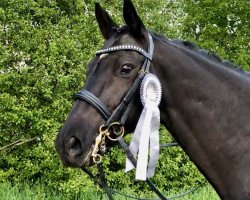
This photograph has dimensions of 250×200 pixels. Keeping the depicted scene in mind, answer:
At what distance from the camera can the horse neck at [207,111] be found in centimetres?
306

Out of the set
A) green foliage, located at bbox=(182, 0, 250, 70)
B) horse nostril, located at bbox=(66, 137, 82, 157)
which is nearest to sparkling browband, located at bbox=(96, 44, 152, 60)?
horse nostril, located at bbox=(66, 137, 82, 157)

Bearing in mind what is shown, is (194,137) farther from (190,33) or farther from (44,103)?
(190,33)

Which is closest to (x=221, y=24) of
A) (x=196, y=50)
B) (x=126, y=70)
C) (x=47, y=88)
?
(x=47, y=88)

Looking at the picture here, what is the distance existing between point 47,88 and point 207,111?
5.25 metres

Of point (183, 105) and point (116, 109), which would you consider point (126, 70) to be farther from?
point (183, 105)

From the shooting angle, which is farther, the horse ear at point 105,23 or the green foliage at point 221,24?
the green foliage at point 221,24

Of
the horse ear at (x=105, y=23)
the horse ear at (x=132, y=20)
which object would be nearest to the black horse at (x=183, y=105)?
the horse ear at (x=132, y=20)

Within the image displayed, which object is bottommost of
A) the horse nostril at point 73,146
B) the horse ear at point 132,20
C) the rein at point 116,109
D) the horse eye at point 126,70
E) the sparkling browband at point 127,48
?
the horse nostril at point 73,146

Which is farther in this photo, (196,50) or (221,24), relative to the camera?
(221,24)

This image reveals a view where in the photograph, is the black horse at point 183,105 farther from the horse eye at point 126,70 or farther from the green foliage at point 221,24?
the green foliage at point 221,24

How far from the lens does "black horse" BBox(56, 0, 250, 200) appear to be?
298 cm

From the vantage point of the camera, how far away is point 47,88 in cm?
809

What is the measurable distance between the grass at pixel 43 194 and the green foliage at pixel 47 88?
12 centimetres

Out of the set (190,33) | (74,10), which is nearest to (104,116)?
(74,10)
